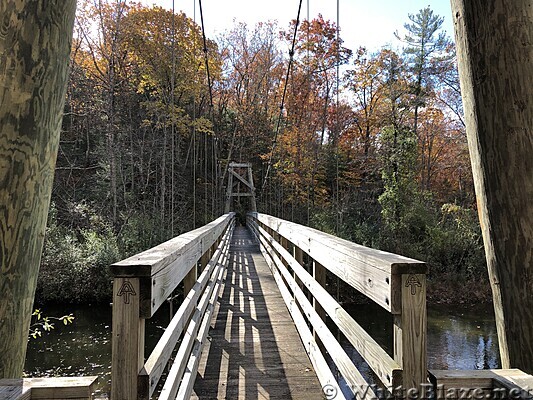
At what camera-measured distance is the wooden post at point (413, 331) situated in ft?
3.28

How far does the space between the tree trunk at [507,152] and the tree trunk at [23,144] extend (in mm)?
1282

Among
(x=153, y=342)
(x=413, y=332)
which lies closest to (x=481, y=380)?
(x=413, y=332)

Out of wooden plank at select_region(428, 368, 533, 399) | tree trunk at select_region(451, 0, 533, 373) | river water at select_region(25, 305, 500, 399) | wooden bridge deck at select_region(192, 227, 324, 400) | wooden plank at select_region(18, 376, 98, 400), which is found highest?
tree trunk at select_region(451, 0, 533, 373)

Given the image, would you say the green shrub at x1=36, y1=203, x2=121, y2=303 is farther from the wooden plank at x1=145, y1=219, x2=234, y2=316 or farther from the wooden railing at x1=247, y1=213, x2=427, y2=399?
the wooden railing at x1=247, y1=213, x2=427, y2=399

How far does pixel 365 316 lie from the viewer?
9703 mm

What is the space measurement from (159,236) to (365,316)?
5406mm

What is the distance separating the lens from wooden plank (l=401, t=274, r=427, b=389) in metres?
1.00

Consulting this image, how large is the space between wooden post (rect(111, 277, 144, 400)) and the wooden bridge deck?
105 cm

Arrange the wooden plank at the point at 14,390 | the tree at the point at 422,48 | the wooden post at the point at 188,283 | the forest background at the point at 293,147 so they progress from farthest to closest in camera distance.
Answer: the tree at the point at 422,48 → the forest background at the point at 293,147 → the wooden post at the point at 188,283 → the wooden plank at the point at 14,390

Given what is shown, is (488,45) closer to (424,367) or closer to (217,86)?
(424,367)

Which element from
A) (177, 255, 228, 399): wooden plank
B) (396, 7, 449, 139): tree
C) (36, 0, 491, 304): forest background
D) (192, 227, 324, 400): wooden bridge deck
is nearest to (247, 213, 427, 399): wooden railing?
(192, 227, 324, 400): wooden bridge deck

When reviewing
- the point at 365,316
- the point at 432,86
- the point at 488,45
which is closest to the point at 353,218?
the point at 365,316

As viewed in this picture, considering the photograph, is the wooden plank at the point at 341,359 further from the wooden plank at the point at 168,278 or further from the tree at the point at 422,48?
the tree at the point at 422,48

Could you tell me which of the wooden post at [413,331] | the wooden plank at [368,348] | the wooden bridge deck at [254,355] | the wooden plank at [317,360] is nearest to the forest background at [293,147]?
the wooden bridge deck at [254,355]
